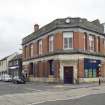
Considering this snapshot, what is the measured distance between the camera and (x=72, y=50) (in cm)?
4734

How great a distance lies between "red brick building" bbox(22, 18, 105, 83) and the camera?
47.3 meters

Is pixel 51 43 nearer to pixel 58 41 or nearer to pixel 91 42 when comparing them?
pixel 58 41

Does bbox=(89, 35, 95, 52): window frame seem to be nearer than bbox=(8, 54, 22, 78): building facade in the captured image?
Yes

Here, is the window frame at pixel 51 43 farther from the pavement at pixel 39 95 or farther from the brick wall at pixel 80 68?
the pavement at pixel 39 95

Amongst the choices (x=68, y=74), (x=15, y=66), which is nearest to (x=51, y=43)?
(x=68, y=74)

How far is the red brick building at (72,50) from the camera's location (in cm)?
4728

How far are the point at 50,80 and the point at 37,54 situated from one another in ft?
30.5

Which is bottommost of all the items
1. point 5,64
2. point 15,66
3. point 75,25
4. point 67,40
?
point 15,66

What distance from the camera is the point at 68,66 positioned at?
156 feet

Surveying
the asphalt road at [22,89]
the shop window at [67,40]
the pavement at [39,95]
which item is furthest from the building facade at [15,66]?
the pavement at [39,95]

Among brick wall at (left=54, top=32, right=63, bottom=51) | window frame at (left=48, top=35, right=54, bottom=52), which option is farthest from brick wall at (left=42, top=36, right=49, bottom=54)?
brick wall at (left=54, top=32, right=63, bottom=51)

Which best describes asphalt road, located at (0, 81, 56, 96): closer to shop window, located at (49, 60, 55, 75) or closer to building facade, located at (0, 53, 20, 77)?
shop window, located at (49, 60, 55, 75)

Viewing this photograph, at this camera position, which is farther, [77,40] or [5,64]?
[5,64]

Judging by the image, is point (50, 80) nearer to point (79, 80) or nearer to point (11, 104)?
point (79, 80)
